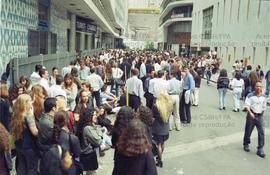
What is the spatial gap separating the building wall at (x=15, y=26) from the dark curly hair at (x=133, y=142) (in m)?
9.81

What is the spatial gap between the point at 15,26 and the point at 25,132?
1001 centimetres

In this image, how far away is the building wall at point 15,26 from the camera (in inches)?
496

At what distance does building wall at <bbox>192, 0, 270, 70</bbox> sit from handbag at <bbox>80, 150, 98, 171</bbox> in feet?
68.1

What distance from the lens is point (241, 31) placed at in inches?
1239

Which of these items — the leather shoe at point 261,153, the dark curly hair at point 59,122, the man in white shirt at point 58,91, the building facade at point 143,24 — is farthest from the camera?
the building facade at point 143,24

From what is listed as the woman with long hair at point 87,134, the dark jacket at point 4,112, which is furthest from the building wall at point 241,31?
the dark jacket at point 4,112

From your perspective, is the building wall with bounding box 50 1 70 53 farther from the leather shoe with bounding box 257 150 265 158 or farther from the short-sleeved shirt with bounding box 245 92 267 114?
the leather shoe with bounding box 257 150 265 158

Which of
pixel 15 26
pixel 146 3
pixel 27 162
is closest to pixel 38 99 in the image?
pixel 27 162

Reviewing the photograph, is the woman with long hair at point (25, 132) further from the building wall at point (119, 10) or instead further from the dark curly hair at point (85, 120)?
the building wall at point (119, 10)

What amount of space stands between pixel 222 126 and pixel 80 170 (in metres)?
7.28

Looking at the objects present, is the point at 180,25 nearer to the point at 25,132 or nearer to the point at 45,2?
the point at 45,2

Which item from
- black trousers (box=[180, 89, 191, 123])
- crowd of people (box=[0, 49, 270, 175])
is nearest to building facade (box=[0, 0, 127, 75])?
crowd of people (box=[0, 49, 270, 175])

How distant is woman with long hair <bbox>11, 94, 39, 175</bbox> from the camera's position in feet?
16.3

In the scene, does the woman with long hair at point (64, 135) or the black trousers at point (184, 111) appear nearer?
the woman with long hair at point (64, 135)
